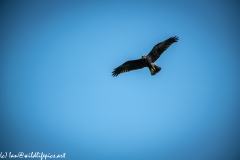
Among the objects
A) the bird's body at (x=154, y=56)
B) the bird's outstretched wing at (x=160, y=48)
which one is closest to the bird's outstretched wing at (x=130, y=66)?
the bird's body at (x=154, y=56)

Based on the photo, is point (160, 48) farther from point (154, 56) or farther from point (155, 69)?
point (155, 69)

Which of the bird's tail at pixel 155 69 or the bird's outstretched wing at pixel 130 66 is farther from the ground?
the bird's outstretched wing at pixel 130 66

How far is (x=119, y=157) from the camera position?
4966cm

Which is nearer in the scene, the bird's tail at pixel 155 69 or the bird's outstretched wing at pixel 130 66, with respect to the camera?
the bird's tail at pixel 155 69

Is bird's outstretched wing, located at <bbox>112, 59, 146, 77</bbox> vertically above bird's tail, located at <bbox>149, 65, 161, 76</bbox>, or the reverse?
bird's outstretched wing, located at <bbox>112, 59, 146, 77</bbox>

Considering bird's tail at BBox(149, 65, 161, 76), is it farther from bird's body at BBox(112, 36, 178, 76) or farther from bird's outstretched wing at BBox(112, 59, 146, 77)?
bird's outstretched wing at BBox(112, 59, 146, 77)

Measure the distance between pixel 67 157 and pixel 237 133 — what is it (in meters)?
30.2

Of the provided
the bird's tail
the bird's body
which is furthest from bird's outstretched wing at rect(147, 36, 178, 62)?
the bird's tail

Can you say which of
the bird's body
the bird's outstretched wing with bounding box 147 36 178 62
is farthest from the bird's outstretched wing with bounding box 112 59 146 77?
the bird's outstretched wing with bounding box 147 36 178 62

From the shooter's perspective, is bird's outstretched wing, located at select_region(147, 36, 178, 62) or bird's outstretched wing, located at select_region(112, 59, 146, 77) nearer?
bird's outstretched wing, located at select_region(147, 36, 178, 62)

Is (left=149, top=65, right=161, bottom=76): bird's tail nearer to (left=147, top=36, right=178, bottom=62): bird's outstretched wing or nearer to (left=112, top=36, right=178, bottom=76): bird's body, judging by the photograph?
(left=112, top=36, right=178, bottom=76): bird's body

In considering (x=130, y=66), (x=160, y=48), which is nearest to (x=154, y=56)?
(x=160, y=48)

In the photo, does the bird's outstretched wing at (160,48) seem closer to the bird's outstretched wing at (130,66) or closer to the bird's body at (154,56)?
the bird's body at (154,56)

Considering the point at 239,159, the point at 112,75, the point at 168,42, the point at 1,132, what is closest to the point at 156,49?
the point at 168,42
